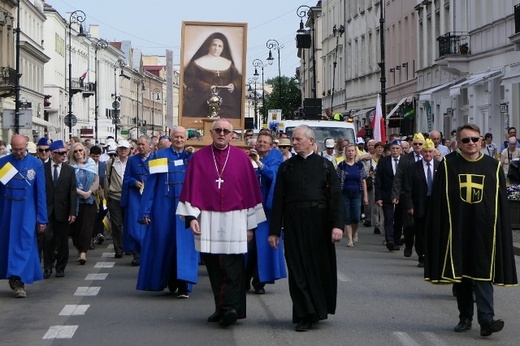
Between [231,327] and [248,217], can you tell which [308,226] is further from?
[231,327]

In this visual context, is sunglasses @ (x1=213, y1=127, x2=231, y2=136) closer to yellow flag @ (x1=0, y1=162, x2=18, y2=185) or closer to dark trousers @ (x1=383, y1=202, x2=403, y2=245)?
yellow flag @ (x1=0, y1=162, x2=18, y2=185)

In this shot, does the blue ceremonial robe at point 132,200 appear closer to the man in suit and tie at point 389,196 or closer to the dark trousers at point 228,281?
the man in suit and tie at point 389,196

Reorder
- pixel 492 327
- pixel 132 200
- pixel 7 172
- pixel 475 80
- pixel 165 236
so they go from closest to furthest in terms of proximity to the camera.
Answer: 1. pixel 492 327
2. pixel 165 236
3. pixel 7 172
4. pixel 132 200
5. pixel 475 80

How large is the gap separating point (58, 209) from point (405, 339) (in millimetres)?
7308

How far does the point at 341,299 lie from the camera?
1327cm

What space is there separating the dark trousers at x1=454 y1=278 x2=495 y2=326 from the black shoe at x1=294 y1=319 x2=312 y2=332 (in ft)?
4.35

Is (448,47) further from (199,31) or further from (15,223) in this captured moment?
(15,223)

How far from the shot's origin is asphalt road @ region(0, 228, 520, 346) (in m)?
10.4

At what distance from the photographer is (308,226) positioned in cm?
1093

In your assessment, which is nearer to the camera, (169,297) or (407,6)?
(169,297)

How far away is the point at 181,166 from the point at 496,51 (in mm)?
25728

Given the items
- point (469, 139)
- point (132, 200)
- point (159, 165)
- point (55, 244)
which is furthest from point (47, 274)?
point (469, 139)

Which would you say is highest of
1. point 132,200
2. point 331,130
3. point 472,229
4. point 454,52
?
point 454,52

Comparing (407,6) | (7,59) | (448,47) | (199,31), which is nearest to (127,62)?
(7,59)
